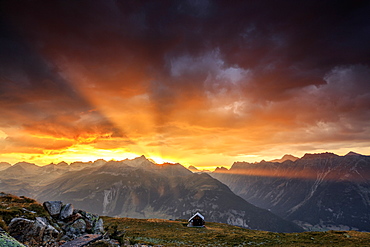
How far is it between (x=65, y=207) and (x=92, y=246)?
1339cm

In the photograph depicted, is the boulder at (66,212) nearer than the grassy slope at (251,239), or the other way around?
the boulder at (66,212)

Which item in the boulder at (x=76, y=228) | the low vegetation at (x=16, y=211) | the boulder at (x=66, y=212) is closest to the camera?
the low vegetation at (x=16, y=211)

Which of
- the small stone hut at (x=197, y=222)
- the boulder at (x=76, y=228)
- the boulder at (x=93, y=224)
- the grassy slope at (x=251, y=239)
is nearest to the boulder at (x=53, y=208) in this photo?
the boulder at (x=76, y=228)

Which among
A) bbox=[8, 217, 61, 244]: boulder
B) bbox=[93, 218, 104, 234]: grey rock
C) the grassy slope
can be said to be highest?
bbox=[8, 217, 61, 244]: boulder

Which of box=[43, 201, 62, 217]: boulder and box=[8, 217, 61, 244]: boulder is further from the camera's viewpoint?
box=[43, 201, 62, 217]: boulder

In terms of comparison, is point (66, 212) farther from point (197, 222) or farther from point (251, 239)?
point (197, 222)

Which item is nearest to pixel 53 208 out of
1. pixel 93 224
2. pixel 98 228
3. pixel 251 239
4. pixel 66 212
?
pixel 66 212

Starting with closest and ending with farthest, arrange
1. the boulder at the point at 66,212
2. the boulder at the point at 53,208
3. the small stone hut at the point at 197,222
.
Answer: the boulder at the point at 53,208 → the boulder at the point at 66,212 → the small stone hut at the point at 197,222

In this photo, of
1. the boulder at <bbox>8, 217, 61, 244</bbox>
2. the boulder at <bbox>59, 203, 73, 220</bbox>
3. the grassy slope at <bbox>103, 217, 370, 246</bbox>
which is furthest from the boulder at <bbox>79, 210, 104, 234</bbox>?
the boulder at <bbox>8, 217, 61, 244</bbox>


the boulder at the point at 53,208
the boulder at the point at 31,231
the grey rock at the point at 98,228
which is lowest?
the grey rock at the point at 98,228

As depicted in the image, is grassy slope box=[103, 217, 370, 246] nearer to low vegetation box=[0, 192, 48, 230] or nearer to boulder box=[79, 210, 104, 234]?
boulder box=[79, 210, 104, 234]

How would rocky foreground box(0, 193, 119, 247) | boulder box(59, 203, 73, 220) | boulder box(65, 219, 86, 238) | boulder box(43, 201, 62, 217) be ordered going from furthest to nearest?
boulder box(59, 203, 73, 220)
boulder box(43, 201, 62, 217)
boulder box(65, 219, 86, 238)
rocky foreground box(0, 193, 119, 247)

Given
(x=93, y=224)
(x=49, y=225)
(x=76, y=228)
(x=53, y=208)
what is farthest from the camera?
(x=93, y=224)

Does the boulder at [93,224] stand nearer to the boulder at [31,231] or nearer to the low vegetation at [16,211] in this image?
the boulder at [31,231]
